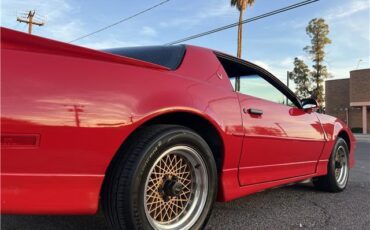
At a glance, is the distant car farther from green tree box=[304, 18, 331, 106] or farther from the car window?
green tree box=[304, 18, 331, 106]

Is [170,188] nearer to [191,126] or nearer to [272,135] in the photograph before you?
[191,126]

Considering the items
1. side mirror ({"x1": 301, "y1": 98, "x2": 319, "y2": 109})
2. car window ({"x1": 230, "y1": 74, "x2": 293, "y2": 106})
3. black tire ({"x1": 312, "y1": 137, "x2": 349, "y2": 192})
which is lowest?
black tire ({"x1": 312, "y1": 137, "x2": 349, "y2": 192})

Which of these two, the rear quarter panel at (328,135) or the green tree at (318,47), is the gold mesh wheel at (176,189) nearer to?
the rear quarter panel at (328,135)

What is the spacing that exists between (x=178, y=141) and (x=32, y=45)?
3.46 feet

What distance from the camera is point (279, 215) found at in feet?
12.7

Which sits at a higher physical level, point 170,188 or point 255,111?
point 255,111

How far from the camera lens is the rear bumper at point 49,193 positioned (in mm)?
2182

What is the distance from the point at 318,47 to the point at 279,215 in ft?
126

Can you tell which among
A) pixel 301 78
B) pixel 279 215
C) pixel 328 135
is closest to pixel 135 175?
pixel 279 215

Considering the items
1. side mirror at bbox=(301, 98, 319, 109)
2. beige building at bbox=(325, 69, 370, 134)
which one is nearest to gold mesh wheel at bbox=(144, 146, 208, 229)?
side mirror at bbox=(301, 98, 319, 109)

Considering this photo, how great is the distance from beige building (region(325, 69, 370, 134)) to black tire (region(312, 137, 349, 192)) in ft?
101

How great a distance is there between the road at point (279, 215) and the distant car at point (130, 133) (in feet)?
1.01

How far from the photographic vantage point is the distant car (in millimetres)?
2211

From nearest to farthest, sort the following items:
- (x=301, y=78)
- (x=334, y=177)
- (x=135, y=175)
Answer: (x=135, y=175), (x=334, y=177), (x=301, y=78)
